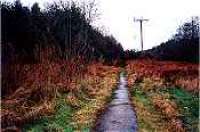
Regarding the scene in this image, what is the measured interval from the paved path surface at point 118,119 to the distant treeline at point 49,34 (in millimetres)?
3050

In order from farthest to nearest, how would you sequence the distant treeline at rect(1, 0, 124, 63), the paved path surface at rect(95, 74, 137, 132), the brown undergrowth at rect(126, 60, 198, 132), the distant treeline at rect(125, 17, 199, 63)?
the distant treeline at rect(125, 17, 199, 63) → the distant treeline at rect(1, 0, 124, 63) → the brown undergrowth at rect(126, 60, 198, 132) → the paved path surface at rect(95, 74, 137, 132)

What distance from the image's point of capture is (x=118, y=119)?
42.2ft

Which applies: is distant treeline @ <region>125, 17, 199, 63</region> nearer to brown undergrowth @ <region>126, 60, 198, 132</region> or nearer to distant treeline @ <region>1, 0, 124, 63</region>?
distant treeline @ <region>1, 0, 124, 63</region>

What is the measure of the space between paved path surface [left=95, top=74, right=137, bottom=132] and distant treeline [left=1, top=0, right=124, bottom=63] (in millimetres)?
3050

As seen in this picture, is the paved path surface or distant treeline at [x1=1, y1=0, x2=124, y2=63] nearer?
the paved path surface

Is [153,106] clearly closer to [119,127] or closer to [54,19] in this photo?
[119,127]

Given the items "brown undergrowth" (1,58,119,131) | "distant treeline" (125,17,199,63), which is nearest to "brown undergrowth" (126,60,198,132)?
"brown undergrowth" (1,58,119,131)

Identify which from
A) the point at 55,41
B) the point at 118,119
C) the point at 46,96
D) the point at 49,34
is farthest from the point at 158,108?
the point at 49,34

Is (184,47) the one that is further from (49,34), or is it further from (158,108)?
(158,108)

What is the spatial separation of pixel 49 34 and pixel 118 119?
96.7 feet

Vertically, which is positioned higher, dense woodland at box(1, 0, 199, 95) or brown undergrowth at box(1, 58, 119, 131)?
dense woodland at box(1, 0, 199, 95)

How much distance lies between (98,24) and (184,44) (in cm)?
1281

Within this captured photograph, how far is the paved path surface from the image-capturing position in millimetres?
11492

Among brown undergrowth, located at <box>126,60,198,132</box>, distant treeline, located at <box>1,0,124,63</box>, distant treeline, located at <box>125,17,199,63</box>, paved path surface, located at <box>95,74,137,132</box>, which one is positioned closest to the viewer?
paved path surface, located at <box>95,74,137,132</box>
